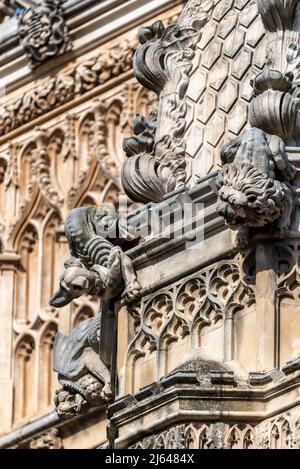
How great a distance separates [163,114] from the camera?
69.1 ft

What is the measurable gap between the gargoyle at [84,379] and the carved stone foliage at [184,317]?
0.40m

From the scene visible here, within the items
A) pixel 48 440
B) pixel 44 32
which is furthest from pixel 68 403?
pixel 44 32

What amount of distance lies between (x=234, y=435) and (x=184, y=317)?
98cm

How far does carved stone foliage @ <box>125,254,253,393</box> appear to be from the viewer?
65.4 feet

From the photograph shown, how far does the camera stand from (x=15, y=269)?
34.0 meters

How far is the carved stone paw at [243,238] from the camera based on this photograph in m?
19.8

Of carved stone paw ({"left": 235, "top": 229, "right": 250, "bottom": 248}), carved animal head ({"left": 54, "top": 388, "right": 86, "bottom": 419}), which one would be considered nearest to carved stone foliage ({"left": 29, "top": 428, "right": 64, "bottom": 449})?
carved animal head ({"left": 54, "top": 388, "right": 86, "bottom": 419})

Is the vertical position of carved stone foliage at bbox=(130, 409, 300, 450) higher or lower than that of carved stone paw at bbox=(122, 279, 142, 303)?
lower

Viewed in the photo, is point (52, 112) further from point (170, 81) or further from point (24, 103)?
point (170, 81)

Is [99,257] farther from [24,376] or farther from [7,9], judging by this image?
[7,9]

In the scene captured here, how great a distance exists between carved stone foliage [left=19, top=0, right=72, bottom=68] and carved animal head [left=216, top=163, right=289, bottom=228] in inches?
562

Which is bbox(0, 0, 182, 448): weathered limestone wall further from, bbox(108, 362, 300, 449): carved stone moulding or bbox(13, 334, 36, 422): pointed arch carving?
bbox(108, 362, 300, 449): carved stone moulding

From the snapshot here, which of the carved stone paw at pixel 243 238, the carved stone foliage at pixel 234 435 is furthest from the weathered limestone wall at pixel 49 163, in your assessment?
the carved stone foliage at pixel 234 435

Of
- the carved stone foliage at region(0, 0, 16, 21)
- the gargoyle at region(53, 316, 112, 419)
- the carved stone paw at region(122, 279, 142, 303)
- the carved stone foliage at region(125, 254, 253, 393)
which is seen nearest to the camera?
the carved stone foliage at region(125, 254, 253, 393)
